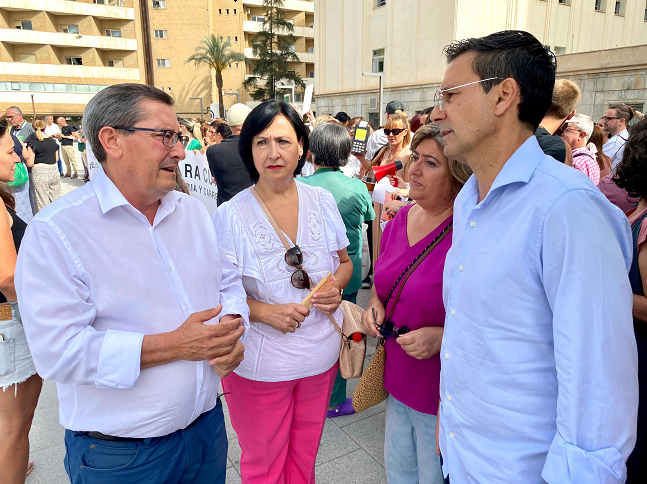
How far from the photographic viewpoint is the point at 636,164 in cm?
189

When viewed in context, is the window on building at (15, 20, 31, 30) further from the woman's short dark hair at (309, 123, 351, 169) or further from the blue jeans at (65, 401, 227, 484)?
the blue jeans at (65, 401, 227, 484)

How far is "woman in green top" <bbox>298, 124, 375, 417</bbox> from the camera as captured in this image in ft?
11.0

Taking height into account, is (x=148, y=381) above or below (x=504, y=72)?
below

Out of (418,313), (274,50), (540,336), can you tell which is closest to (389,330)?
(418,313)

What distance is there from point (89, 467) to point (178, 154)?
45.3 inches

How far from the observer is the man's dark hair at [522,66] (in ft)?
3.97

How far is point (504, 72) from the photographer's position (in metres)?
1.22

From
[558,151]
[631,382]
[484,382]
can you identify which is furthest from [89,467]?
[558,151]

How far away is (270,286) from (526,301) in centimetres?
125

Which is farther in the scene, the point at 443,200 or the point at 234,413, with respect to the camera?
the point at 234,413

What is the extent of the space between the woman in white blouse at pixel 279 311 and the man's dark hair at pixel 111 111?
27.2 inches

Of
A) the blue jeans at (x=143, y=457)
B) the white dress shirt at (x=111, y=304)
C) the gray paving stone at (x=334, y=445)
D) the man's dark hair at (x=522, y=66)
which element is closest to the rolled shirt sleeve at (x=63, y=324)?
the white dress shirt at (x=111, y=304)

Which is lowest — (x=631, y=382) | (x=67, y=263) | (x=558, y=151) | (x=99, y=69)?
(x=631, y=382)

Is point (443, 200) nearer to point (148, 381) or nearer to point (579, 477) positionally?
point (579, 477)
